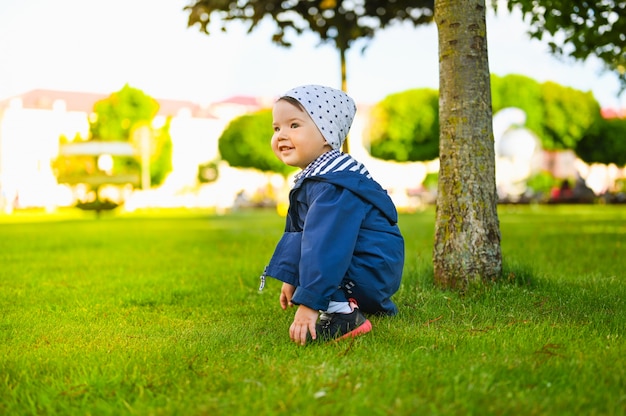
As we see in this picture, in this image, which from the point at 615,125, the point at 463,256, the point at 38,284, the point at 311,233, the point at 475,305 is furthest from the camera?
the point at 615,125

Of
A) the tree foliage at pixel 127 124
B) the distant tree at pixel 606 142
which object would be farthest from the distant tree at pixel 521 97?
the tree foliage at pixel 127 124

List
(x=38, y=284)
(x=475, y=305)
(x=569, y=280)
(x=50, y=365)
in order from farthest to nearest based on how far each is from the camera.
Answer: (x=38, y=284)
(x=569, y=280)
(x=475, y=305)
(x=50, y=365)

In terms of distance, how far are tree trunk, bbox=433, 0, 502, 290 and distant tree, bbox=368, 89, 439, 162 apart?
35294 millimetres

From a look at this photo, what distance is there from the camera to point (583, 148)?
4156cm

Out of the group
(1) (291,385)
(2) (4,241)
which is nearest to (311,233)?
(1) (291,385)

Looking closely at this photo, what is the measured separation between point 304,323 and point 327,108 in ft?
3.16

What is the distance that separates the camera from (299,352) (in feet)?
8.87

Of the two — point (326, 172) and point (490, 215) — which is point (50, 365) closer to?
point (326, 172)

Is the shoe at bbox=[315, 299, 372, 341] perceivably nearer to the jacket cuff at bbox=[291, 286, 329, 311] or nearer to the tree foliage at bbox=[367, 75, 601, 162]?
the jacket cuff at bbox=[291, 286, 329, 311]

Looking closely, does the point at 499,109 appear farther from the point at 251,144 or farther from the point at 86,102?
the point at 86,102

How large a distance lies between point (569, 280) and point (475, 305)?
4.52 ft

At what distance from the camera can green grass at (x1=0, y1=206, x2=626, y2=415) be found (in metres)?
2.07

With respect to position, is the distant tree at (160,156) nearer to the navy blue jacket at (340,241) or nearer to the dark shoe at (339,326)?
the navy blue jacket at (340,241)

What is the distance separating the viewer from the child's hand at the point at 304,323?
277cm
